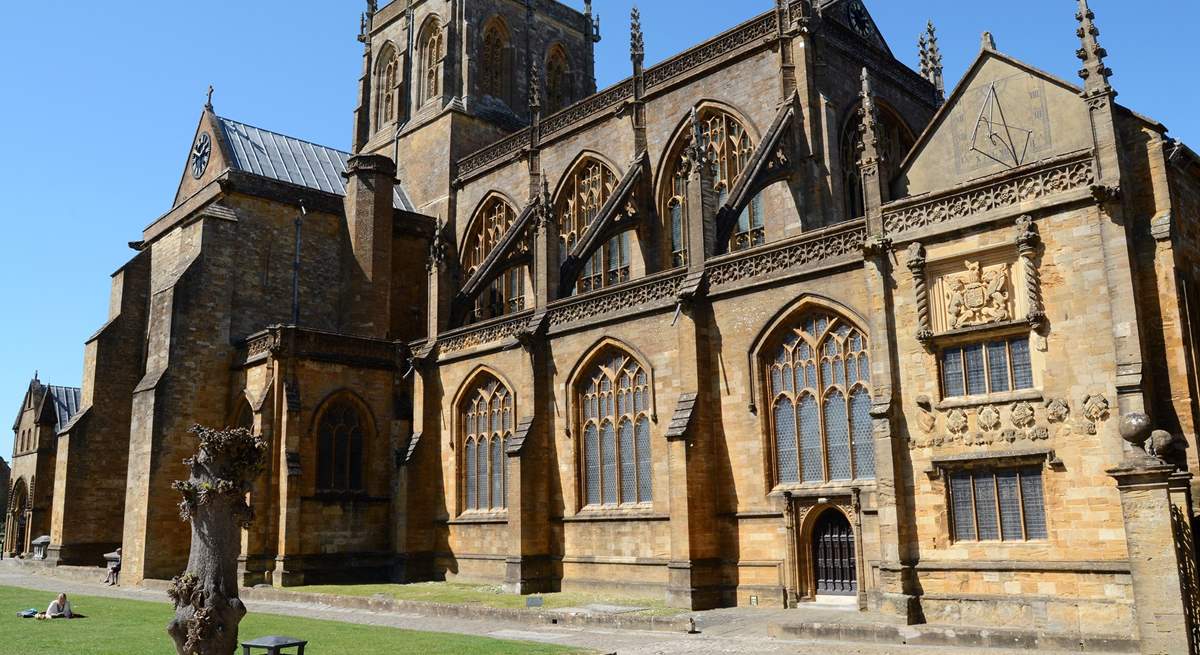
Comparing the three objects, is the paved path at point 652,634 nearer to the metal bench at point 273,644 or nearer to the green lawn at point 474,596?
the green lawn at point 474,596

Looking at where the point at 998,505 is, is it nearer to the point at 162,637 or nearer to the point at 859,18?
the point at 162,637

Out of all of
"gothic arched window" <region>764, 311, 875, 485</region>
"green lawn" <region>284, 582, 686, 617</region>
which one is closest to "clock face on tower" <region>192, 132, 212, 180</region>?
"green lawn" <region>284, 582, 686, 617</region>

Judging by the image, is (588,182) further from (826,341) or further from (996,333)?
(996,333)

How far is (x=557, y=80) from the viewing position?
4553cm

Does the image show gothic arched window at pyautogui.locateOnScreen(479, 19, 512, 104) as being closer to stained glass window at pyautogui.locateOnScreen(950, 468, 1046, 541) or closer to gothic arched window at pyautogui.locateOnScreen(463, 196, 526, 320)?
gothic arched window at pyautogui.locateOnScreen(463, 196, 526, 320)

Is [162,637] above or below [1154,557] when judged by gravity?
below

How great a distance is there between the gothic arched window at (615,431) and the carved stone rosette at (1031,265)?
30.1 ft

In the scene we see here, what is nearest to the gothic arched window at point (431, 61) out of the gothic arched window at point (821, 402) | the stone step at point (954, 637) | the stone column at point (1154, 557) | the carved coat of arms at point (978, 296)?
the gothic arched window at point (821, 402)

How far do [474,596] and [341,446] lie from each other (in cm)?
815

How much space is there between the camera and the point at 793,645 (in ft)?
47.6

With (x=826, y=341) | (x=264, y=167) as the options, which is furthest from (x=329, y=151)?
(x=826, y=341)

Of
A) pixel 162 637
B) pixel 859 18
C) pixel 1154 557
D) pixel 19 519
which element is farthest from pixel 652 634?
pixel 19 519

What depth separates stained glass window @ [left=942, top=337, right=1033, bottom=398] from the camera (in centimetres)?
1652

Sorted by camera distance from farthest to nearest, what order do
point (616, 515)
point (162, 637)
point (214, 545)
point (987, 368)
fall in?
point (616, 515) < point (987, 368) < point (162, 637) < point (214, 545)
